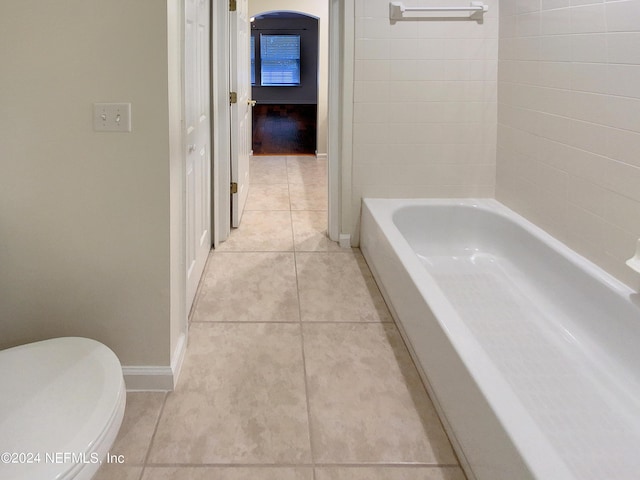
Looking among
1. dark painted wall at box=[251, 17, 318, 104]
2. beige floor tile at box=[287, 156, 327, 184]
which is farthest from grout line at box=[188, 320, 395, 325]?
dark painted wall at box=[251, 17, 318, 104]

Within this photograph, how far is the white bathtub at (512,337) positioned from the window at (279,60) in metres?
9.70

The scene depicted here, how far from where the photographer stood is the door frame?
144 inches

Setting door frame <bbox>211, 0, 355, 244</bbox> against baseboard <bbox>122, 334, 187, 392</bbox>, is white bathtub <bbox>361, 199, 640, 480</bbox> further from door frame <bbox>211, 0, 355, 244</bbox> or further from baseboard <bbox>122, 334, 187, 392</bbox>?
baseboard <bbox>122, 334, 187, 392</bbox>

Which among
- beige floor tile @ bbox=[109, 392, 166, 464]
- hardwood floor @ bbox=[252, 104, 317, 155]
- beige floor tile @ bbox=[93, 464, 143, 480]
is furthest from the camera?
hardwood floor @ bbox=[252, 104, 317, 155]

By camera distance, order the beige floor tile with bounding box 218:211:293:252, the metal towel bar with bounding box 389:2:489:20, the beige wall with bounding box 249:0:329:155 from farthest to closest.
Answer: the beige wall with bounding box 249:0:329:155, the beige floor tile with bounding box 218:211:293:252, the metal towel bar with bounding box 389:2:489:20

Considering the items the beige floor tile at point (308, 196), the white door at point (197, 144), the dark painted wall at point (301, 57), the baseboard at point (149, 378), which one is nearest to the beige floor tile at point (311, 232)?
the beige floor tile at point (308, 196)

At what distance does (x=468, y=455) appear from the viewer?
5.95 ft

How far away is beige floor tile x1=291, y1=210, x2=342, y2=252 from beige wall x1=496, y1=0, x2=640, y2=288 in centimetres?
124

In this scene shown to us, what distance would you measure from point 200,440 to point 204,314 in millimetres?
1042

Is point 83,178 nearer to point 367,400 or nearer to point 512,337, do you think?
point 367,400

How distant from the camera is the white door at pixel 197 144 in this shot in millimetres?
2836

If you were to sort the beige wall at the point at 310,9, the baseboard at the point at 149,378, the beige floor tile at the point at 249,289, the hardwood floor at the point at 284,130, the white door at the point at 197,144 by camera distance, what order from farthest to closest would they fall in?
1. the hardwood floor at the point at 284,130
2. the beige wall at the point at 310,9
3. the beige floor tile at the point at 249,289
4. the white door at the point at 197,144
5. the baseboard at the point at 149,378

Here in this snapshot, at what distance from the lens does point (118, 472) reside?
182 centimetres

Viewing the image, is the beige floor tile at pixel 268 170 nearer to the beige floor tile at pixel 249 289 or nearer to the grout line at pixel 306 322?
the beige floor tile at pixel 249 289
